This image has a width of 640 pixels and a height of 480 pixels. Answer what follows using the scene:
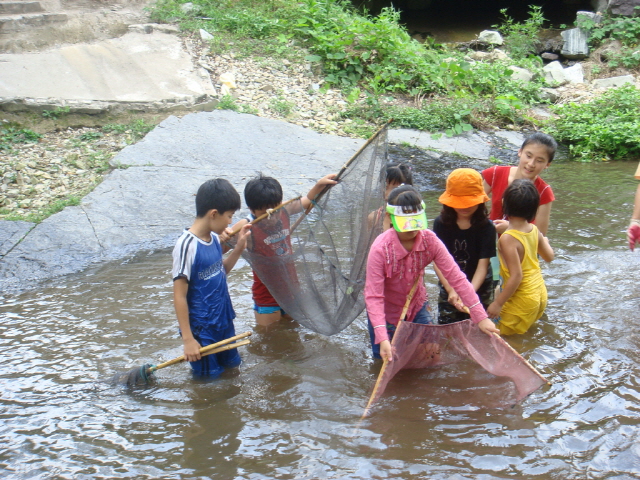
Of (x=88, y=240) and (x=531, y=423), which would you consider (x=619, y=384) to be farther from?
(x=88, y=240)

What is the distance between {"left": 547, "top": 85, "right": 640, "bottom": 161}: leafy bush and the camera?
8133mm

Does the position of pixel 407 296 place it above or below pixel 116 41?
below

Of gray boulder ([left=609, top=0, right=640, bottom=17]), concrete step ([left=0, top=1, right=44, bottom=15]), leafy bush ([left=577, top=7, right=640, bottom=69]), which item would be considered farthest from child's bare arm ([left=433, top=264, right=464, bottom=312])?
gray boulder ([left=609, top=0, right=640, bottom=17])

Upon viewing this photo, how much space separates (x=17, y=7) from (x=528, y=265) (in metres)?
9.31

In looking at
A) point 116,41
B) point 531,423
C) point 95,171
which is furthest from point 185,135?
point 531,423

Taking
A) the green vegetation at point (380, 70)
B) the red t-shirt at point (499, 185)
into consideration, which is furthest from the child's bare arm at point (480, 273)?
the green vegetation at point (380, 70)

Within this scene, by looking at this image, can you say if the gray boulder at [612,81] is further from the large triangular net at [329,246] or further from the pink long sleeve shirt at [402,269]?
the pink long sleeve shirt at [402,269]

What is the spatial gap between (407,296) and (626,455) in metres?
1.30

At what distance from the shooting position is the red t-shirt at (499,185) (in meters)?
3.72

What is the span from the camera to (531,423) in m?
2.96

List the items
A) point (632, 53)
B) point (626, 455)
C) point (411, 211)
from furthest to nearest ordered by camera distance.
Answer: point (632, 53), point (411, 211), point (626, 455)

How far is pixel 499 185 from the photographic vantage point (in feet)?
12.6

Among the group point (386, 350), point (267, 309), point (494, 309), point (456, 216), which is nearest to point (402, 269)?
point (386, 350)

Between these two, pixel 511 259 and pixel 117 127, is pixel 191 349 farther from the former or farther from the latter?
pixel 117 127
